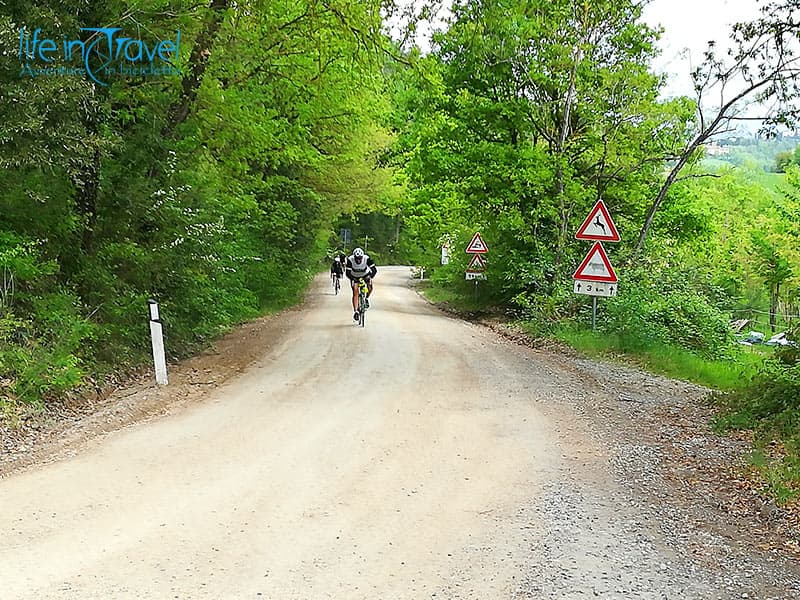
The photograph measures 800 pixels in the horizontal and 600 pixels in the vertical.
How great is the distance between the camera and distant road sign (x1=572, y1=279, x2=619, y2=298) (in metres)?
15.4

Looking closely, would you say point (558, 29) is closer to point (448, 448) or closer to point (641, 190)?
point (641, 190)

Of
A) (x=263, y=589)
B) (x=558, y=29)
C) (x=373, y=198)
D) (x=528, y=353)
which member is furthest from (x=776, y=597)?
(x=373, y=198)

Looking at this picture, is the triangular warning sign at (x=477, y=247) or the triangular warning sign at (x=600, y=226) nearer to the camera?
the triangular warning sign at (x=600, y=226)

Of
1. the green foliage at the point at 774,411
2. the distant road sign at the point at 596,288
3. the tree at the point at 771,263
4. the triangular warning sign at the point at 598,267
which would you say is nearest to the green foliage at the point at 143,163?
the triangular warning sign at the point at 598,267

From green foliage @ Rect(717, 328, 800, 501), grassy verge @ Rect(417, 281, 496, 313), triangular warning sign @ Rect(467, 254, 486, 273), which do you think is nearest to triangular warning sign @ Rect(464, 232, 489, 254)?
triangular warning sign @ Rect(467, 254, 486, 273)

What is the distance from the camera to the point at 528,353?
16.1 m

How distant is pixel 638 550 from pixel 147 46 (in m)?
9.71

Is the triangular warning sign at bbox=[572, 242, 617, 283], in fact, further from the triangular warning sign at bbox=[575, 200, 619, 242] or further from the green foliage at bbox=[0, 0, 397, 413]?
the green foliage at bbox=[0, 0, 397, 413]

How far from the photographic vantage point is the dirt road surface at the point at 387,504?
4672 mm

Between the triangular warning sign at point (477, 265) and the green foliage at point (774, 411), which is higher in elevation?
the triangular warning sign at point (477, 265)

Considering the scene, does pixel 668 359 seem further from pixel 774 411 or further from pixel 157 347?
pixel 157 347

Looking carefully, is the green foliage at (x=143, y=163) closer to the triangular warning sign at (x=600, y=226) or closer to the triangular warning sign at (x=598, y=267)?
the triangular warning sign at (x=600, y=226)
